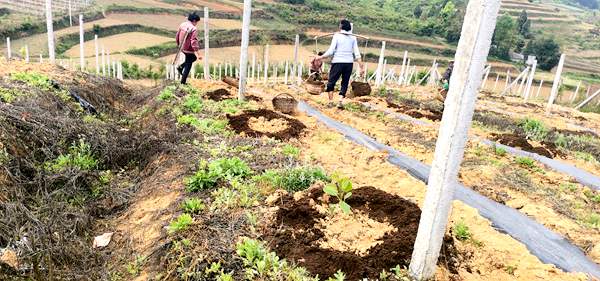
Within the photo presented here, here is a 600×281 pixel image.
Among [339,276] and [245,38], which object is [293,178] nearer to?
[339,276]

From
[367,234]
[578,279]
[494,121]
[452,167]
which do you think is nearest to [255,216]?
[367,234]

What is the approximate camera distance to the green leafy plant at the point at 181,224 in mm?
3422

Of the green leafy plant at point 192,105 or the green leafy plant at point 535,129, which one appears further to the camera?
the green leafy plant at point 535,129

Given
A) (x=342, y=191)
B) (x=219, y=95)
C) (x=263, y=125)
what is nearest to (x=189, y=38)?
(x=219, y=95)

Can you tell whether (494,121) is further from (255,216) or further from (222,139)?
(255,216)

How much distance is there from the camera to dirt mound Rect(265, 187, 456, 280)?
9.65 ft

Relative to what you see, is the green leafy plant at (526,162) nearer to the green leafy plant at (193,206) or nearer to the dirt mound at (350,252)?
the dirt mound at (350,252)

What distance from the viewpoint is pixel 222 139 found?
18.7ft

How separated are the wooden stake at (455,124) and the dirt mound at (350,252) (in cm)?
31

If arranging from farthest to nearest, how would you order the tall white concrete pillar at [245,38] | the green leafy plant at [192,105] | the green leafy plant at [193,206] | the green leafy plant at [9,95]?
the tall white concrete pillar at [245,38], the green leafy plant at [192,105], the green leafy plant at [9,95], the green leafy plant at [193,206]

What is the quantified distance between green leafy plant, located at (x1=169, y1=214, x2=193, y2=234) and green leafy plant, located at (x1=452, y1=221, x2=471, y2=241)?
222 centimetres

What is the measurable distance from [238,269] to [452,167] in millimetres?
1572

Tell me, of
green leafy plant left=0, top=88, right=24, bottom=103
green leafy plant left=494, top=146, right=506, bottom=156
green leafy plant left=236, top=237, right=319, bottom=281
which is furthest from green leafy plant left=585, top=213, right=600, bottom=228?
green leafy plant left=0, top=88, right=24, bottom=103

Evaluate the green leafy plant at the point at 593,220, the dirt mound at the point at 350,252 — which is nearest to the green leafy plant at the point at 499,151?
the green leafy plant at the point at 593,220
